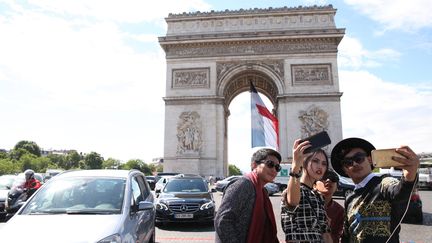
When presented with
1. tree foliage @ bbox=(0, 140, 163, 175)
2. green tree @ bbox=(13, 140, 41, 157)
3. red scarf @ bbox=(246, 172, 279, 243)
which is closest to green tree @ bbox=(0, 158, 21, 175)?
tree foliage @ bbox=(0, 140, 163, 175)

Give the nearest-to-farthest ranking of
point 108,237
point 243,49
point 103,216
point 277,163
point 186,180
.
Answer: point 277,163
point 108,237
point 103,216
point 186,180
point 243,49

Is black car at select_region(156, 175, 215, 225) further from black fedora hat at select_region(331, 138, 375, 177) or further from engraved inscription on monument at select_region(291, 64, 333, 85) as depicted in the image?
engraved inscription on monument at select_region(291, 64, 333, 85)

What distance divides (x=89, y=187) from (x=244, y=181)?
113 inches

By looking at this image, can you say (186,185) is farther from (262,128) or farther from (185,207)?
(262,128)

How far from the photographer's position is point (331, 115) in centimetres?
2544

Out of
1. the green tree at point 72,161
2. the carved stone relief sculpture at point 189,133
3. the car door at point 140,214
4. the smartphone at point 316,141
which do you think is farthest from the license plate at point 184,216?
the green tree at point 72,161

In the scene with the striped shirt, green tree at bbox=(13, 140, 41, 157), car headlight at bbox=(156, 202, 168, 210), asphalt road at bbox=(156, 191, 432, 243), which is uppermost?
green tree at bbox=(13, 140, 41, 157)

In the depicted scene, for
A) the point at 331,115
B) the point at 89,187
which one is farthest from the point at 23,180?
the point at 331,115

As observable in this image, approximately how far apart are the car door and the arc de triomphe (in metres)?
19.9

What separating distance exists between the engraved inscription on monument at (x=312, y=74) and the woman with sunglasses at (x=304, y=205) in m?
24.8

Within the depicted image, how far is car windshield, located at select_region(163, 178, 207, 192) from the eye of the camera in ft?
32.5

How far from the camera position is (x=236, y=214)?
240 cm

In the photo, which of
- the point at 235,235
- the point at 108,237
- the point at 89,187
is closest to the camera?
the point at 235,235

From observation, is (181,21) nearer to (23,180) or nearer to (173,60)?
(173,60)
